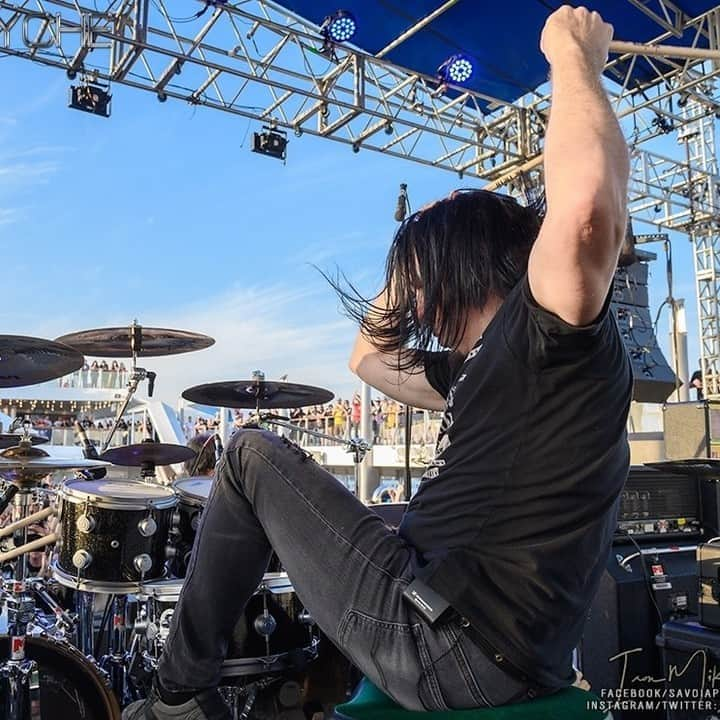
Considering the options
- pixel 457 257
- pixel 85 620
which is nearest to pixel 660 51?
pixel 457 257

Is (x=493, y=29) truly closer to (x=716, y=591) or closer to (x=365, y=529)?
(x=716, y=591)

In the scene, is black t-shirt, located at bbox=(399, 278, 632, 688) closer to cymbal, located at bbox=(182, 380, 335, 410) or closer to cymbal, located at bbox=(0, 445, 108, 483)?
cymbal, located at bbox=(0, 445, 108, 483)

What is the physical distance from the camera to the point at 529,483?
96cm

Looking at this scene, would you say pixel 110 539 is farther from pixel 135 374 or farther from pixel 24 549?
pixel 135 374

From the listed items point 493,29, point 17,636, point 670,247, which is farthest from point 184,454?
point 493,29

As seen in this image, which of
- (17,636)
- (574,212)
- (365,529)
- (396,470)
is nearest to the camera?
(574,212)

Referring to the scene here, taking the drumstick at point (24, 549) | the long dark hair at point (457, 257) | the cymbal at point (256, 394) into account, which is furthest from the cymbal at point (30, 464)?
the long dark hair at point (457, 257)

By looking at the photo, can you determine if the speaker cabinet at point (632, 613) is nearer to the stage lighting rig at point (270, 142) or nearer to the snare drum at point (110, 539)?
the snare drum at point (110, 539)

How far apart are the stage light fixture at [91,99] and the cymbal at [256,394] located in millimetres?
4056

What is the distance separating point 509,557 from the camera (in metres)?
0.98

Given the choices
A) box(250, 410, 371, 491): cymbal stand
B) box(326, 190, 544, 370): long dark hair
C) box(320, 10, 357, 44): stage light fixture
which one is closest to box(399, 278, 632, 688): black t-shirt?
box(326, 190, 544, 370): long dark hair

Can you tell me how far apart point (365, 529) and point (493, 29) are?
6092mm

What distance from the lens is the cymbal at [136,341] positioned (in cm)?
349

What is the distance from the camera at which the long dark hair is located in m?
1.11
